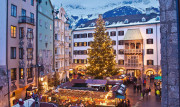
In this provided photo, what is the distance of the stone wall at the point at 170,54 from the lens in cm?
600

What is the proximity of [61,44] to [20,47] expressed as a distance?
552 inches

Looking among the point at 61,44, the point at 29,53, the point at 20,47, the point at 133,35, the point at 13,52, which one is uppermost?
the point at 133,35

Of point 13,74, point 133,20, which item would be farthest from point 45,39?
point 133,20

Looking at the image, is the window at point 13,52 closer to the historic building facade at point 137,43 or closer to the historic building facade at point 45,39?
the historic building facade at point 45,39

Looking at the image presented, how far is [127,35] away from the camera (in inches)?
1732

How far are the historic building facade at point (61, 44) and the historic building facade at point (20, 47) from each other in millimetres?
10111

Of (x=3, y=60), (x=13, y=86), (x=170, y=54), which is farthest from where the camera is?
(x=13, y=86)

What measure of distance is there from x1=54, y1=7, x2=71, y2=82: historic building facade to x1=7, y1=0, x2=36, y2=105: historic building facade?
10.1 m

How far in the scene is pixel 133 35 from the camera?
43219 millimetres

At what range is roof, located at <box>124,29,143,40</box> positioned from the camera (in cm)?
4255

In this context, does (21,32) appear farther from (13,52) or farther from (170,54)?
(170,54)

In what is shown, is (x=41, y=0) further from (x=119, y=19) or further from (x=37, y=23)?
(x=119, y=19)

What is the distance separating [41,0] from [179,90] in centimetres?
2587

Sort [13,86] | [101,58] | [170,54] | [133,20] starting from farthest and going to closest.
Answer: [133,20] < [101,58] < [13,86] < [170,54]
